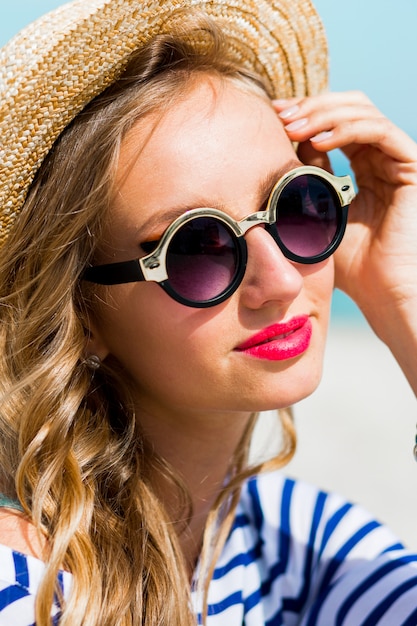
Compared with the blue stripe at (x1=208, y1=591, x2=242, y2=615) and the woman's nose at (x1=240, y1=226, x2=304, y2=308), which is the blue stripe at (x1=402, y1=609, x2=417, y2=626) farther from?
the woman's nose at (x1=240, y1=226, x2=304, y2=308)

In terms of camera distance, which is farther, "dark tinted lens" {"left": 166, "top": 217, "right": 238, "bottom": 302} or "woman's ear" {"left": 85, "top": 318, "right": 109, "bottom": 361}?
"woman's ear" {"left": 85, "top": 318, "right": 109, "bottom": 361}

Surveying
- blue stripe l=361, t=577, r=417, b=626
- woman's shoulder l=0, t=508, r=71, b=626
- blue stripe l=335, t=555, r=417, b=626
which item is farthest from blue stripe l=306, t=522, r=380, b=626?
woman's shoulder l=0, t=508, r=71, b=626

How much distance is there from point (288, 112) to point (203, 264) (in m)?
0.68

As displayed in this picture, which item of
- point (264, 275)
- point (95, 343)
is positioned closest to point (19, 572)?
point (95, 343)

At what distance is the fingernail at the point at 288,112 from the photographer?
223 cm

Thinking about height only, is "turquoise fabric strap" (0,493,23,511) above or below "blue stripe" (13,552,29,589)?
above

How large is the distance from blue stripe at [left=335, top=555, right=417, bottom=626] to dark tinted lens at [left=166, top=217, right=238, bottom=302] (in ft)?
3.26

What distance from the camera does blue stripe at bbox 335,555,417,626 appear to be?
7.04 feet

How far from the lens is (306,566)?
2.38 meters

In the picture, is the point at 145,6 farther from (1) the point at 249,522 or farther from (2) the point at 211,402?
(1) the point at 249,522

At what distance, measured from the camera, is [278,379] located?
6.35 feet

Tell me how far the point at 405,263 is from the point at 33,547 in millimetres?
1431

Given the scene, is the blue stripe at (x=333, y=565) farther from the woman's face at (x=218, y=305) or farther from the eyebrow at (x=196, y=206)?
the eyebrow at (x=196, y=206)

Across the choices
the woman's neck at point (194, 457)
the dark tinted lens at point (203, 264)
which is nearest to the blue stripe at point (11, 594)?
the woman's neck at point (194, 457)
